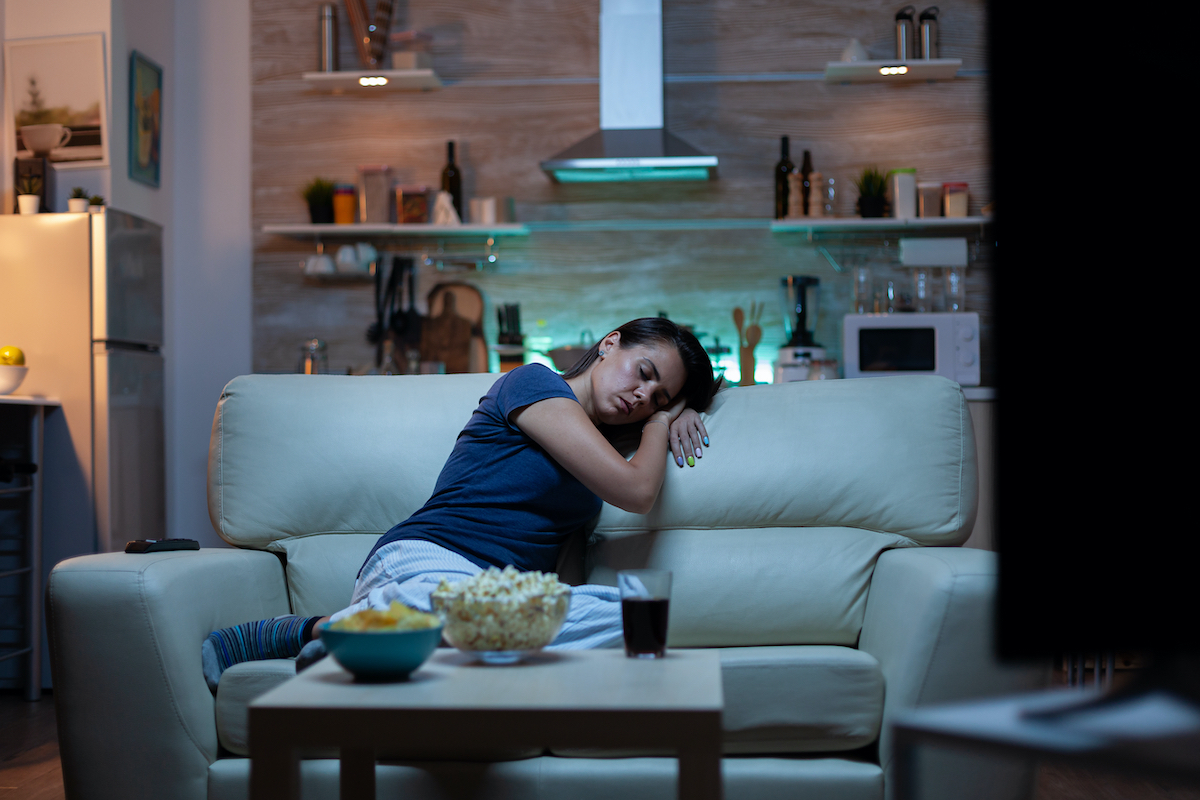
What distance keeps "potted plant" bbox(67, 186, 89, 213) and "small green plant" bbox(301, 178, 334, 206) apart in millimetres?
952

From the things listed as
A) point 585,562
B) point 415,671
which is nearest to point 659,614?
point 415,671

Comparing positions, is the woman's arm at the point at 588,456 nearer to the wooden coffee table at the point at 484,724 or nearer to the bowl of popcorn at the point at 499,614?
the bowl of popcorn at the point at 499,614

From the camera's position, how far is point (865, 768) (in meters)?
1.51

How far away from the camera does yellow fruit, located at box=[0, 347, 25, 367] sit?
3172mm

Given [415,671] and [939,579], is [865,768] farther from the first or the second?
[415,671]

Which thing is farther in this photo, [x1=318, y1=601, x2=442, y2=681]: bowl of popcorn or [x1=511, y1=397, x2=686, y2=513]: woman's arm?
[x1=511, y1=397, x2=686, y2=513]: woman's arm

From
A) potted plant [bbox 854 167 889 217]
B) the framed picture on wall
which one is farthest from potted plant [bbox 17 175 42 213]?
potted plant [bbox 854 167 889 217]

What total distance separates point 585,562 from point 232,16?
3737mm

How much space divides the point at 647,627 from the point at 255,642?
80 centimetres

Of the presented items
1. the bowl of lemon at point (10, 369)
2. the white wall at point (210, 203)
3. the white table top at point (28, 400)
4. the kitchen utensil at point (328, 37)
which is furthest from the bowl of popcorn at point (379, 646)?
the kitchen utensil at point (328, 37)

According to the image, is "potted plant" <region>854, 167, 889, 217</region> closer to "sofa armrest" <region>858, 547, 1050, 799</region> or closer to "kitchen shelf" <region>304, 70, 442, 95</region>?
"kitchen shelf" <region>304, 70, 442, 95</region>

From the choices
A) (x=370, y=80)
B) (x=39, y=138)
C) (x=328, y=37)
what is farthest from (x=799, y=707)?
(x=328, y=37)

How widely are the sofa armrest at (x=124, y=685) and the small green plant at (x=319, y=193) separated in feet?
10.0

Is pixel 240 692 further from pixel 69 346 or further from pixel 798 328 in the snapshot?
pixel 798 328
